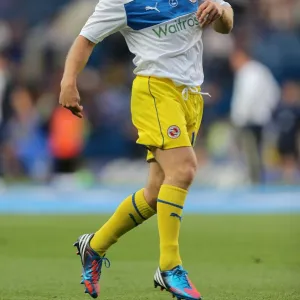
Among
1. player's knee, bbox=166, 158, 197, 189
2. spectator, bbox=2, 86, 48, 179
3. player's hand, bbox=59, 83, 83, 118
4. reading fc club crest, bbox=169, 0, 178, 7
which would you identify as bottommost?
spectator, bbox=2, 86, 48, 179

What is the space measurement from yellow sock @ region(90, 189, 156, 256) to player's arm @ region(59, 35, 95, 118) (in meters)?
Answer: 0.68

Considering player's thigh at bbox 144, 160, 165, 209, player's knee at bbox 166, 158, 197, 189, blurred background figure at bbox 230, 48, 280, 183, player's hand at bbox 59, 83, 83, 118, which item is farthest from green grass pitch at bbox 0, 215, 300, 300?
blurred background figure at bbox 230, 48, 280, 183

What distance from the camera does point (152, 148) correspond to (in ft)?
20.6

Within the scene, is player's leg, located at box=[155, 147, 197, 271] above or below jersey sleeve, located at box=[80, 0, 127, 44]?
below

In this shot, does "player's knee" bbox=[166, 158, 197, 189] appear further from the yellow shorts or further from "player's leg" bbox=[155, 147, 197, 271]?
the yellow shorts

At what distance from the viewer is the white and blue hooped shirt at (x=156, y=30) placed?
246 inches

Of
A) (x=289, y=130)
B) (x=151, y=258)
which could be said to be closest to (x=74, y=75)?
(x=151, y=258)

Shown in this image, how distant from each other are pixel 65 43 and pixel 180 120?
15.7 meters

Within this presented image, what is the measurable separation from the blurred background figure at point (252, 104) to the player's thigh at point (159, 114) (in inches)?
413

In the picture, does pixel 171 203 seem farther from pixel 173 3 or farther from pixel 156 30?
pixel 173 3

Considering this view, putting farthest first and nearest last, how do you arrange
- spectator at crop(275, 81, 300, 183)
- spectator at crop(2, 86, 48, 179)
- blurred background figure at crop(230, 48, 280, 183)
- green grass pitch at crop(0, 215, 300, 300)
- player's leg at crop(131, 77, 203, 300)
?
spectator at crop(2, 86, 48, 179) < spectator at crop(275, 81, 300, 183) < blurred background figure at crop(230, 48, 280, 183) < green grass pitch at crop(0, 215, 300, 300) < player's leg at crop(131, 77, 203, 300)

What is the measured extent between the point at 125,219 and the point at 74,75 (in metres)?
1.00

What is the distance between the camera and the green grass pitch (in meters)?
6.62

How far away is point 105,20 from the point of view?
623 centimetres
